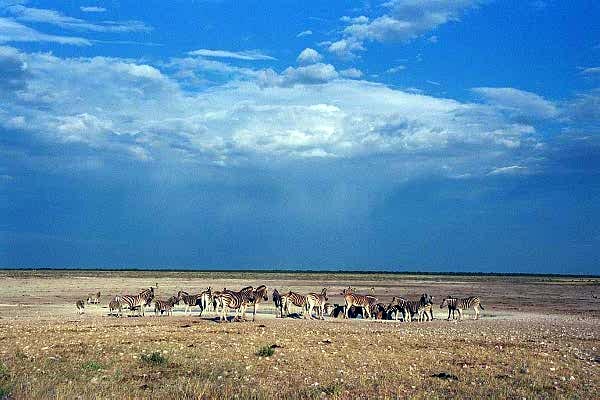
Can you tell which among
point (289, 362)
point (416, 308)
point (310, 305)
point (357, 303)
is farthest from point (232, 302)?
point (289, 362)

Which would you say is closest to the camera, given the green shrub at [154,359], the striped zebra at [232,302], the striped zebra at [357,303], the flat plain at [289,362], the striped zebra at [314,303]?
the flat plain at [289,362]

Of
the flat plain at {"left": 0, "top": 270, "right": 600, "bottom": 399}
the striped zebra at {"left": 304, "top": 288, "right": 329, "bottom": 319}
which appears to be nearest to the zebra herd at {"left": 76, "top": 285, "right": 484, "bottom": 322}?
the striped zebra at {"left": 304, "top": 288, "right": 329, "bottom": 319}

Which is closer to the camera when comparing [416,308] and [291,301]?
[416,308]

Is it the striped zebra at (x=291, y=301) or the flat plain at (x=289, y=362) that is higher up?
the striped zebra at (x=291, y=301)

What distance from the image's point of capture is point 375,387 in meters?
11.9

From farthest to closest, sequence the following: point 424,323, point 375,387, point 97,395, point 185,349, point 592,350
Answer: point 424,323 < point 592,350 < point 185,349 < point 375,387 < point 97,395

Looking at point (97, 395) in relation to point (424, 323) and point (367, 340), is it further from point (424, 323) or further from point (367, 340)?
point (424, 323)

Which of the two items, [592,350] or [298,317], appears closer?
[592,350]

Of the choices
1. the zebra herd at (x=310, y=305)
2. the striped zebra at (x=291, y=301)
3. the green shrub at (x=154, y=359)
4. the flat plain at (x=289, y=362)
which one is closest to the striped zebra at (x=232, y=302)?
the zebra herd at (x=310, y=305)

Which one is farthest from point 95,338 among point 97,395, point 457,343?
point 457,343

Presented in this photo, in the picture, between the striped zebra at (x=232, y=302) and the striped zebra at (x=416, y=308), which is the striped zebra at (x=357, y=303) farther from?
the striped zebra at (x=232, y=302)

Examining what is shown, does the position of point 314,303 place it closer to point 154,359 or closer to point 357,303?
point 357,303

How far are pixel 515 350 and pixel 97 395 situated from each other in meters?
12.1

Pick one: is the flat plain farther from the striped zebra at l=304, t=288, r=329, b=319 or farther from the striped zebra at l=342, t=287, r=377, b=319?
the striped zebra at l=342, t=287, r=377, b=319
